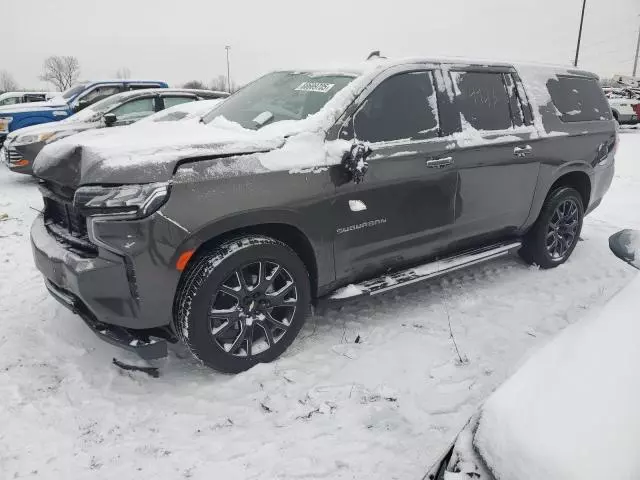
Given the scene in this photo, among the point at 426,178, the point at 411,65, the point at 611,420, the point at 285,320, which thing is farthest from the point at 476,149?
the point at 611,420

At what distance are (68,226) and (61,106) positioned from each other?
331 inches

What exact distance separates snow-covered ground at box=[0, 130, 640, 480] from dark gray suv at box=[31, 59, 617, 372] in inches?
12.6

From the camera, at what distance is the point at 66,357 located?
326cm

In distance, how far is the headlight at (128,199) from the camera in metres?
2.54

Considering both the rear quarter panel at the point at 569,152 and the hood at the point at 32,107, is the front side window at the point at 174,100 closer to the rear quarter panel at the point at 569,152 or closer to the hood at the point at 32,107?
the hood at the point at 32,107

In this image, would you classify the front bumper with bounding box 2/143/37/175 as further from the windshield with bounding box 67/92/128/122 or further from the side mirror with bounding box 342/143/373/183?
the side mirror with bounding box 342/143/373/183

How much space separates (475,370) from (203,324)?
173cm

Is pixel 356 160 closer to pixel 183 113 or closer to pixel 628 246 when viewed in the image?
pixel 628 246

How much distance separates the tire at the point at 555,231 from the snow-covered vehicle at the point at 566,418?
330cm

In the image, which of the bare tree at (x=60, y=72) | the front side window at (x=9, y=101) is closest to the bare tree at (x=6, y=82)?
the bare tree at (x=60, y=72)

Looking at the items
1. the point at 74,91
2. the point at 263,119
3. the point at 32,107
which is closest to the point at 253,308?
the point at 263,119

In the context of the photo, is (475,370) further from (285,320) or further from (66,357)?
(66,357)

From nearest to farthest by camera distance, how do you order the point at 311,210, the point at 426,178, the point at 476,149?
the point at 311,210 < the point at 426,178 < the point at 476,149

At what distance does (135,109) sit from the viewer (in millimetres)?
8953
